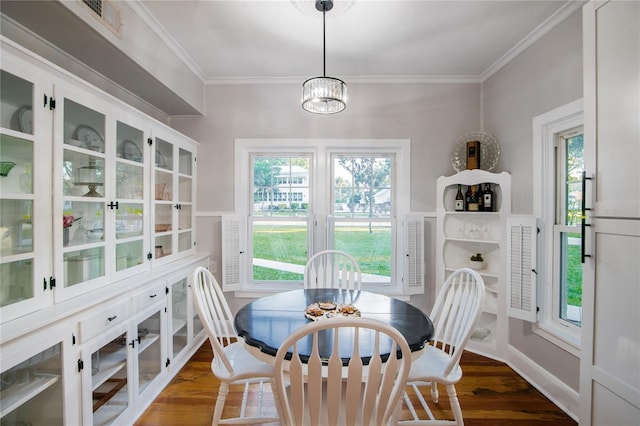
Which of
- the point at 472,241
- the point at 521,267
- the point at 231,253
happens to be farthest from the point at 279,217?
the point at 521,267

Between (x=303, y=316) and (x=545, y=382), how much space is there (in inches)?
76.0

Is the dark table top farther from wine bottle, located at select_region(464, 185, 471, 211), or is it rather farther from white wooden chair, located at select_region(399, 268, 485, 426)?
wine bottle, located at select_region(464, 185, 471, 211)

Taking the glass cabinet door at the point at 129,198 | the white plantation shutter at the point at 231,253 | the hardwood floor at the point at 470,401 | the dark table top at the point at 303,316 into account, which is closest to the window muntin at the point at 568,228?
the hardwood floor at the point at 470,401

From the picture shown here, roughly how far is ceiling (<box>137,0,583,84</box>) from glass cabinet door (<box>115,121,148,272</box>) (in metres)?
0.85

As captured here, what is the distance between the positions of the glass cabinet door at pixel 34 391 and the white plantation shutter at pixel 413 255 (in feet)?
8.51

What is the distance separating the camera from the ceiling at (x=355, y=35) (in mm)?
1925

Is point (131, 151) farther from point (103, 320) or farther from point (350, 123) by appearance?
point (350, 123)

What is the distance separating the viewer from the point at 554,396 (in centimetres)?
203

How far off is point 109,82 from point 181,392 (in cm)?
239

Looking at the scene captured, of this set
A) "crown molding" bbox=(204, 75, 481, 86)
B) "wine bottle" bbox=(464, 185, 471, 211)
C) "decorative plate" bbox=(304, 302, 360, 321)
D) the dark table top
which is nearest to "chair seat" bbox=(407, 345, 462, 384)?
the dark table top

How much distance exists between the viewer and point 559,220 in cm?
214

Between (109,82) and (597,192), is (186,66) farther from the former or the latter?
(597,192)

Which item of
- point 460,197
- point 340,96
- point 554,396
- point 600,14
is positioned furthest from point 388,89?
point 554,396

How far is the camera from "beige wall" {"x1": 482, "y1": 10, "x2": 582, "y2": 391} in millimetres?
1938
